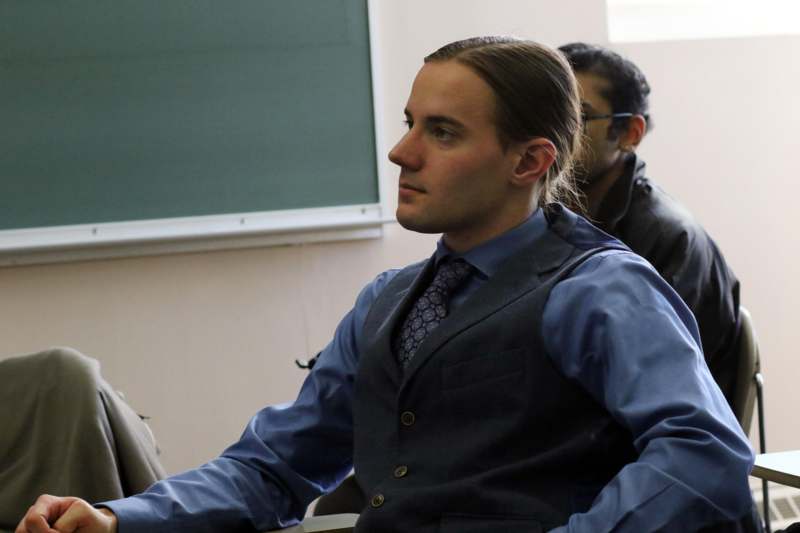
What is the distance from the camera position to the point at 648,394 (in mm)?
1287

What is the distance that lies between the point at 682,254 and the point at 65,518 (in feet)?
5.17

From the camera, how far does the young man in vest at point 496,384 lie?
1.28 m

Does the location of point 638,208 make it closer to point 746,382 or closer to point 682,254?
point 682,254

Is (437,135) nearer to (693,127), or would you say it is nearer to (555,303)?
(555,303)

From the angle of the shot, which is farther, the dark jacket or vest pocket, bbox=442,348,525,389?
the dark jacket

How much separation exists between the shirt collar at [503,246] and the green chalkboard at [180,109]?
6.18 ft

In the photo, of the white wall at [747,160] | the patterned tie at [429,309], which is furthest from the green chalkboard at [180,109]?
the patterned tie at [429,309]

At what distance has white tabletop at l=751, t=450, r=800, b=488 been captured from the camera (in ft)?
4.81

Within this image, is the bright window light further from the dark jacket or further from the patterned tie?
the patterned tie

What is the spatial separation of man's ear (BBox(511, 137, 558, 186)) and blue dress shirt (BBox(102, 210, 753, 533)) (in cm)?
5

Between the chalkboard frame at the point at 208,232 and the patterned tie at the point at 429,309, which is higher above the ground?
the patterned tie at the point at 429,309

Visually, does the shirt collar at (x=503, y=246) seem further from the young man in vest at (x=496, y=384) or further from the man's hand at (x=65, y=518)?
the man's hand at (x=65, y=518)

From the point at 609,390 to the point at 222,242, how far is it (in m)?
2.19

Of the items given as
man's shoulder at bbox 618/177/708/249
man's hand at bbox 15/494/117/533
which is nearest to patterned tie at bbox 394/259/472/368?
man's hand at bbox 15/494/117/533
